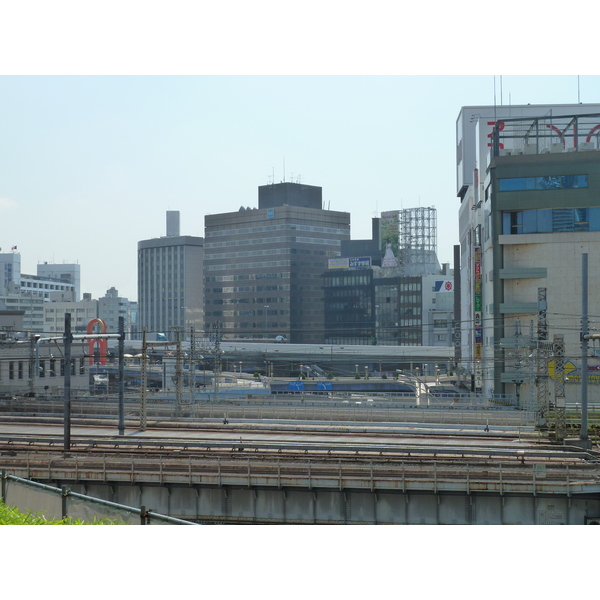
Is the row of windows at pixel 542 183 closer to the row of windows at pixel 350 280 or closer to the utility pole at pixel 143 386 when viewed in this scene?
the utility pole at pixel 143 386

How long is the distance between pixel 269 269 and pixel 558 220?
4291 inches

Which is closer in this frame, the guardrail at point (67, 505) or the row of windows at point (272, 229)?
the guardrail at point (67, 505)

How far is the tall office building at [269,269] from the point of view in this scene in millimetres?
167000

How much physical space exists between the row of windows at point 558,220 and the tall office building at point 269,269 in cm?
9918

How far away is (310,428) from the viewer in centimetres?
4556

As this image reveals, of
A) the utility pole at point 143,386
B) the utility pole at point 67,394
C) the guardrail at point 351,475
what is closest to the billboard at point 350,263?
the utility pole at point 143,386

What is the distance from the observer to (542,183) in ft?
208

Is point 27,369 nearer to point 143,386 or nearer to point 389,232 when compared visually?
point 143,386

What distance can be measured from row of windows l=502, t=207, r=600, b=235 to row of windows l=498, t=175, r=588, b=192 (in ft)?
6.12

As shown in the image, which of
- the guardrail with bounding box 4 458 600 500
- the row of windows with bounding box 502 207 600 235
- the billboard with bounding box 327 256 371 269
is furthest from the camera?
the billboard with bounding box 327 256 371 269

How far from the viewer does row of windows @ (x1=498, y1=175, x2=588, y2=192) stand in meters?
62.6

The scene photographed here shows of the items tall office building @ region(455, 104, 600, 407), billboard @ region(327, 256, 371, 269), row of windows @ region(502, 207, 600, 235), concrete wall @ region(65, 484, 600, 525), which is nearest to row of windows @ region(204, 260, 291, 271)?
billboard @ region(327, 256, 371, 269)

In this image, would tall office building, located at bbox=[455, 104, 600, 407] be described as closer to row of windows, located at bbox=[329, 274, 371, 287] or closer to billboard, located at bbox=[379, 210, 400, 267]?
row of windows, located at bbox=[329, 274, 371, 287]

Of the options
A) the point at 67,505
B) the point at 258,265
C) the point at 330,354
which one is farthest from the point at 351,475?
the point at 258,265
